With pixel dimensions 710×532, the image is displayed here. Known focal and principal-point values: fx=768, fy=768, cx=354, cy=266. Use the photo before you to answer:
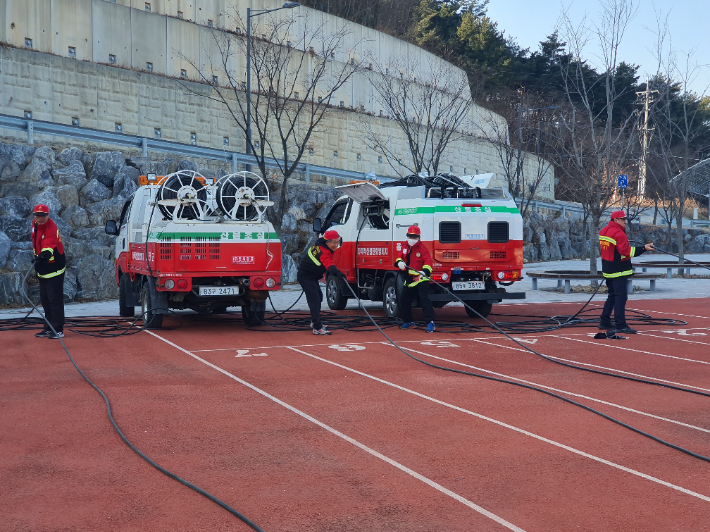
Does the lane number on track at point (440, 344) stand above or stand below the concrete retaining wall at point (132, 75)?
below

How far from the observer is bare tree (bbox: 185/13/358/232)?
2533 cm

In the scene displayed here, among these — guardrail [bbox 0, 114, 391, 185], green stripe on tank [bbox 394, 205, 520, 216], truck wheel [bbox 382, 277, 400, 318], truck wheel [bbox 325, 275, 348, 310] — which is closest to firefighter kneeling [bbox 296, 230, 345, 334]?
truck wheel [bbox 382, 277, 400, 318]

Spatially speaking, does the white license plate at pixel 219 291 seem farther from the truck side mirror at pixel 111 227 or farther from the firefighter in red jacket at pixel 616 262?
the firefighter in red jacket at pixel 616 262

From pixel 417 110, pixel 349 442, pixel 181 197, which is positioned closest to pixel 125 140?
pixel 181 197

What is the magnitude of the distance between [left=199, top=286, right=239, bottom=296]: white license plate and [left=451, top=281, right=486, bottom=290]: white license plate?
4.10m

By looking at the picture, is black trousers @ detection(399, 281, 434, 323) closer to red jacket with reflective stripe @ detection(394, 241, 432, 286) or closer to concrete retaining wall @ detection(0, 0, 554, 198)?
red jacket with reflective stripe @ detection(394, 241, 432, 286)

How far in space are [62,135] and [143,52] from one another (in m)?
7.93

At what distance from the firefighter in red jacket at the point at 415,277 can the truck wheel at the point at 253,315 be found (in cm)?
261

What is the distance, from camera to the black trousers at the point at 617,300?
12648mm

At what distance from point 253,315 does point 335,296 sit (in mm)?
3162

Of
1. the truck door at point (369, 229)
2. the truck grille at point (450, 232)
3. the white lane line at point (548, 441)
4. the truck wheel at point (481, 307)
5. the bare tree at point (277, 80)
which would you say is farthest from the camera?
the bare tree at point (277, 80)

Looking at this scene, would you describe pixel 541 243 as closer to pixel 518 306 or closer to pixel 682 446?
pixel 518 306

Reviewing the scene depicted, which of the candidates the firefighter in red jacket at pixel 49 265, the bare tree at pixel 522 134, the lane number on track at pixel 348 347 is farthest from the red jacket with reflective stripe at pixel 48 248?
the bare tree at pixel 522 134

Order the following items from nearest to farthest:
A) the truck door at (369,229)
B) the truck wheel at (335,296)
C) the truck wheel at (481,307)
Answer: the truck door at (369,229)
the truck wheel at (481,307)
the truck wheel at (335,296)
